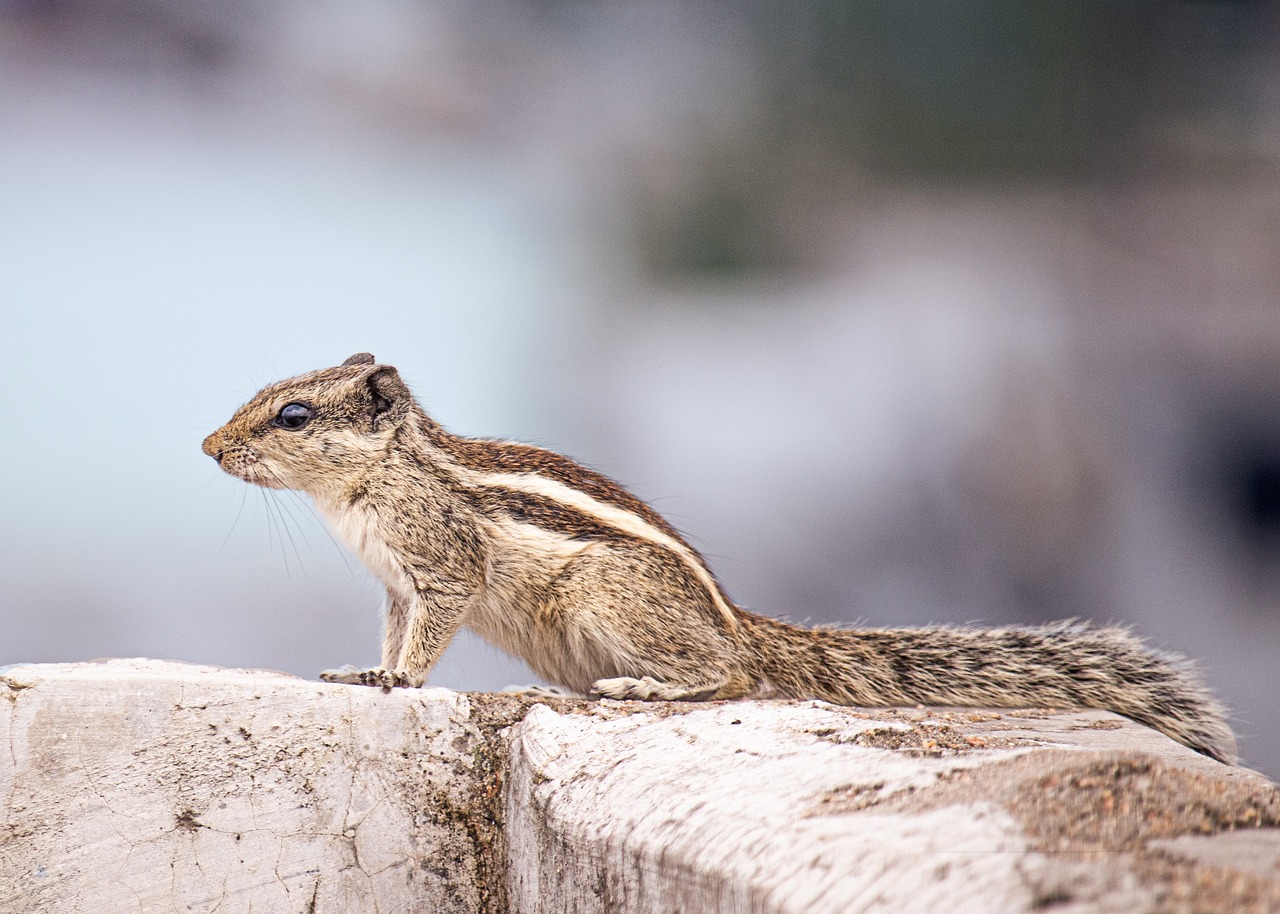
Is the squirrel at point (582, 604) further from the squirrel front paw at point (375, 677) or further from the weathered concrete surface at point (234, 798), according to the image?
the weathered concrete surface at point (234, 798)

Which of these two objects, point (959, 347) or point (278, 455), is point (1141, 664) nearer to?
point (278, 455)

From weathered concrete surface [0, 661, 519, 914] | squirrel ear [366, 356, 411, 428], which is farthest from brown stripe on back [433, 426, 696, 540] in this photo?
weathered concrete surface [0, 661, 519, 914]

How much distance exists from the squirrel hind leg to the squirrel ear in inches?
31.7

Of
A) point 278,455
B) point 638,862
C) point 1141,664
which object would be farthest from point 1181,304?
point 638,862

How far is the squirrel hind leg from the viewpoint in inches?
101

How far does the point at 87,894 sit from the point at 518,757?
74cm

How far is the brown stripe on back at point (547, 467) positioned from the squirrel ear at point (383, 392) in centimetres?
12

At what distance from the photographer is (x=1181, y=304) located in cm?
539

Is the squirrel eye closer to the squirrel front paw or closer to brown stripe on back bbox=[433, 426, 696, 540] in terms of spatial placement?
brown stripe on back bbox=[433, 426, 696, 540]

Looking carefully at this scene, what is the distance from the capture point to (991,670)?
2723 millimetres

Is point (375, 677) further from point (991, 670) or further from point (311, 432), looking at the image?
point (991, 670)

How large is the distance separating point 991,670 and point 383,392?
4.97 feet

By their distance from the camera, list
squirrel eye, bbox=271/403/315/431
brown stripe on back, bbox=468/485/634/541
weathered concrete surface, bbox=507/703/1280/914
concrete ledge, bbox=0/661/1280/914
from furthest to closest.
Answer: squirrel eye, bbox=271/403/315/431
brown stripe on back, bbox=468/485/634/541
concrete ledge, bbox=0/661/1280/914
weathered concrete surface, bbox=507/703/1280/914

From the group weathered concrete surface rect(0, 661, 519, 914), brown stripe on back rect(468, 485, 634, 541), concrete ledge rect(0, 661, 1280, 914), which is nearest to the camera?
concrete ledge rect(0, 661, 1280, 914)
